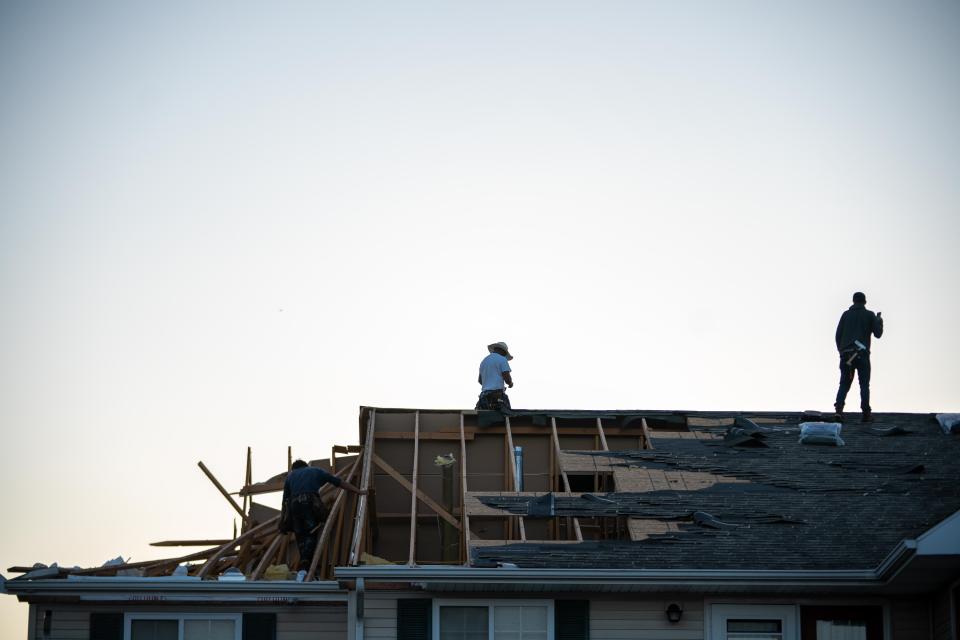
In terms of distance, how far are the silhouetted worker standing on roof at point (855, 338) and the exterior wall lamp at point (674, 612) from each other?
27.9ft

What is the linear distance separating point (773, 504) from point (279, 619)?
7.03 m

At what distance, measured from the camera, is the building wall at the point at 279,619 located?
19812mm

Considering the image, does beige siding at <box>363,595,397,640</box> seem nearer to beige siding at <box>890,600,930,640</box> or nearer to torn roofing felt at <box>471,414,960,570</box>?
torn roofing felt at <box>471,414,960,570</box>

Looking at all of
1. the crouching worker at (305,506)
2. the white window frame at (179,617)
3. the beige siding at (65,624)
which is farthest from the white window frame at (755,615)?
the beige siding at (65,624)

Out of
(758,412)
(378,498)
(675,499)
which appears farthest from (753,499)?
(378,498)

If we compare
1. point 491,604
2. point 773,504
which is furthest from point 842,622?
point 491,604

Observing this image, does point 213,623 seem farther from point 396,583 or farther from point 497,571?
point 497,571

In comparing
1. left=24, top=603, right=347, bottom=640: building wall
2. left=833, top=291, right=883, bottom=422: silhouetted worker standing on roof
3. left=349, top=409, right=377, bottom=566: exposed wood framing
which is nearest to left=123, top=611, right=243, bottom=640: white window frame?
left=24, top=603, right=347, bottom=640: building wall

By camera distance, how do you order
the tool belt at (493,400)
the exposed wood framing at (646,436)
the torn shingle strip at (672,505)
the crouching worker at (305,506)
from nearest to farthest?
the torn shingle strip at (672,505), the crouching worker at (305,506), the exposed wood framing at (646,436), the tool belt at (493,400)

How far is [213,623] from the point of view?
19797mm

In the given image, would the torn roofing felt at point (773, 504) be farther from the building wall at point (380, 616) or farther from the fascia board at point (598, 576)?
the building wall at point (380, 616)

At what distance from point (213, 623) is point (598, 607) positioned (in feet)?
16.5

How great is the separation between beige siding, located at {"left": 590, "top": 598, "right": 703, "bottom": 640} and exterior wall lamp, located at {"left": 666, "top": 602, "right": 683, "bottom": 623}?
0.22 ft

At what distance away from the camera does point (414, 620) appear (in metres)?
18.9
